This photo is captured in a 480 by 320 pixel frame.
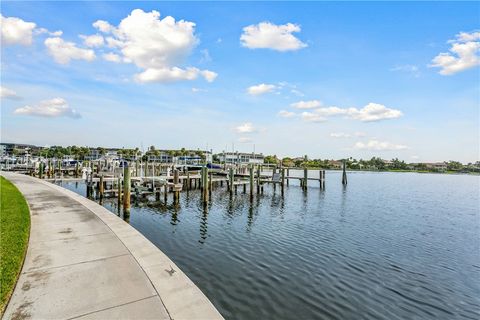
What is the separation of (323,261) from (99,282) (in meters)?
8.93

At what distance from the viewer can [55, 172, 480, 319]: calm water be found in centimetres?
802

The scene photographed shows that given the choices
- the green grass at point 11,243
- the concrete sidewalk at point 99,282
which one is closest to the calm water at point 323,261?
the concrete sidewalk at point 99,282

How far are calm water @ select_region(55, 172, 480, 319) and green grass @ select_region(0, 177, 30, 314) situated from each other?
495cm

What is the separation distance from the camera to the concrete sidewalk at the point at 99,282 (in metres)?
4.97

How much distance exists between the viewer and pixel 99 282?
607cm

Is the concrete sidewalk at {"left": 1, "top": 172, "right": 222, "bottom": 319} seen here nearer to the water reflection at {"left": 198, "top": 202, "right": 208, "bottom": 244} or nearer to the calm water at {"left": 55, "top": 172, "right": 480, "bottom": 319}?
the calm water at {"left": 55, "top": 172, "right": 480, "bottom": 319}

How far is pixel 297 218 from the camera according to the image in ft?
66.9

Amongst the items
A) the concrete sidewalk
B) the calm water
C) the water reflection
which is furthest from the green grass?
the water reflection

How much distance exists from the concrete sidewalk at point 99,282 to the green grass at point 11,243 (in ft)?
0.53

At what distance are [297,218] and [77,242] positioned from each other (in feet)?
50.7

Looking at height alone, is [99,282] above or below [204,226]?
above

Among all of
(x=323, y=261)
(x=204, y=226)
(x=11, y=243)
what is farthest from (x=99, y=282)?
(x=204, y=226)

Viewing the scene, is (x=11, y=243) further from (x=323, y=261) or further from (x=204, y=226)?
(x=323, y=261)

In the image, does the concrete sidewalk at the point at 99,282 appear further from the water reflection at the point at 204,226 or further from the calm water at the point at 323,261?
the water reflection at the point at 204,226
